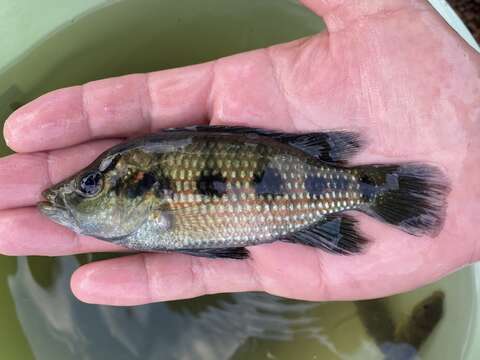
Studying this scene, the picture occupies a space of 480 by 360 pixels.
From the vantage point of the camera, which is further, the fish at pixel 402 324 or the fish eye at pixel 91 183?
the fish at pixel 402 324

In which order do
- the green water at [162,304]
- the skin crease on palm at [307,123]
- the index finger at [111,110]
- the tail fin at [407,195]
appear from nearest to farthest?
the tail fin at [407,195] → the skin crease on palm at [307,123] → the index finger at [111,110] → the green water at [162,304]

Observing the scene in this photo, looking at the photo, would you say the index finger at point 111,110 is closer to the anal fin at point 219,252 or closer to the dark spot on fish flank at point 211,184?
the dark spot on fish flank at point 211,184

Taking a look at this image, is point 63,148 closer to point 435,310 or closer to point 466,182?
point 466,182

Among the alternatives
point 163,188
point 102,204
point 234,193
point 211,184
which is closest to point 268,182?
point 234,193

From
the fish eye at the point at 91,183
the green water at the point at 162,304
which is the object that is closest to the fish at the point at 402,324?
the green water at the point at 162,304

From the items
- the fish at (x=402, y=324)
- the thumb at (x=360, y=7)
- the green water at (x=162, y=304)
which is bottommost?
the fish at (x=402, y=324)

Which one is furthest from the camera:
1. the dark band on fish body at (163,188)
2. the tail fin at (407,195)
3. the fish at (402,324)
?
the fish at (402,324)

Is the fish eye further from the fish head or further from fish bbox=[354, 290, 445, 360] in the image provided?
fish bbox=[354, 290, 445, 360]

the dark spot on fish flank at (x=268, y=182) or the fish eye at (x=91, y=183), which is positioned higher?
the fish eye at (x=91, y=183)
